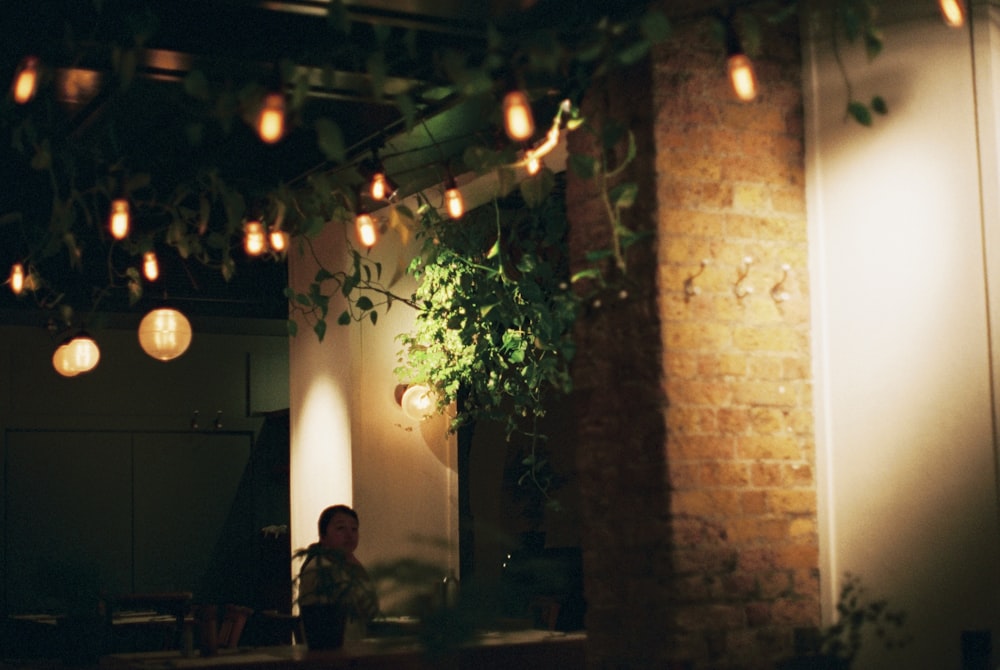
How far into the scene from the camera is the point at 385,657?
4410 mm

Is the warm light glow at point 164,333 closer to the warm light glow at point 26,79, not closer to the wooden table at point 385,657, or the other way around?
the wooden table at point 385,657

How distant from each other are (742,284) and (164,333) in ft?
13.6

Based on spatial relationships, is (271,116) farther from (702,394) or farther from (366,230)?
(366,230)

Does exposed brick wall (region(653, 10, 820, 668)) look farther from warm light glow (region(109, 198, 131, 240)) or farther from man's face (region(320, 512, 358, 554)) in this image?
man's face (region(320, 512, 358, 554))

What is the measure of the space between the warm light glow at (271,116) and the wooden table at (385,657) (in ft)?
5.52

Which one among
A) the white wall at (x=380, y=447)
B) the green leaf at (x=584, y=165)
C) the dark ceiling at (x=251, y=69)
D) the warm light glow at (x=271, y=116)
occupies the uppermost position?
the dark ceiling at (x=251, y=69)

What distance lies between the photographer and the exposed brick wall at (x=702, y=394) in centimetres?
353

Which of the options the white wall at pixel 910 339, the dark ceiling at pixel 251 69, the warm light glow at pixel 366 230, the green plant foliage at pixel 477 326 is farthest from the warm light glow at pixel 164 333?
the white wall at pixel 910 339

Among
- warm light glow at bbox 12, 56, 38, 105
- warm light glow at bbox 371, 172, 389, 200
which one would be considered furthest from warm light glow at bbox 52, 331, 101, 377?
warm light glow at bbox 12, 56, 38, 105

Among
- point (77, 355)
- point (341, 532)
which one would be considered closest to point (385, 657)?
point (341, 532)

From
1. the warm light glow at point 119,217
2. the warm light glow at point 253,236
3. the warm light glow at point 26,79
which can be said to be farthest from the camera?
the warm light glow at point 253,236

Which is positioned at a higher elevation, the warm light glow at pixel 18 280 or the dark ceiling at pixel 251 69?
the dark ceiling at pixel 251 69

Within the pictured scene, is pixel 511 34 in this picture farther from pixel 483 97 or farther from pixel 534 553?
pixel 534 553

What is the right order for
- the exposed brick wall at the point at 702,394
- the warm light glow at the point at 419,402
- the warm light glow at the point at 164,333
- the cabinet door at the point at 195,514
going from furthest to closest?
1. the cabinet door at the point at 195,514
2. the warm light glow at the point at 164,333
3. the warm light glow at the point at 419,402
4. the exposed brick wall at the point at 702,394
